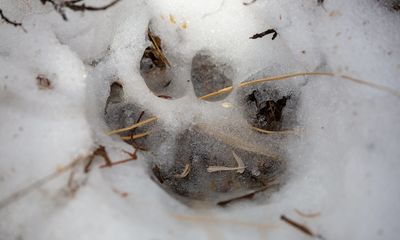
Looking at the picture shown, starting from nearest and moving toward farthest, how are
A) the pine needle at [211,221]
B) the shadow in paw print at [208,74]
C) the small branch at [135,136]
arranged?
1. the pine needle at [211,221]
2. the small branch at [135,136]
3. the shadow in paw print at [208,74]

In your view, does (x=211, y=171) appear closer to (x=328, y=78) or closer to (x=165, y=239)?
(x=165, y=239)

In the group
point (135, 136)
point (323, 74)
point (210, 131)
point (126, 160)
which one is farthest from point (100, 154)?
point (323, 74)

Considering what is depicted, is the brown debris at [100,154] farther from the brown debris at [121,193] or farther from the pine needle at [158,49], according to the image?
the pine needle at [158,49]

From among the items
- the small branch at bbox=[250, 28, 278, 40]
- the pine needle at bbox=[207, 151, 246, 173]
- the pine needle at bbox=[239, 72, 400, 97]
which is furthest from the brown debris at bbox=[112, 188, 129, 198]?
the small branch at bbox=[250, 28, 278, 40]

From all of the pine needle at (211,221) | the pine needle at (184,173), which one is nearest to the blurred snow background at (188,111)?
the pine needle at (211,221)

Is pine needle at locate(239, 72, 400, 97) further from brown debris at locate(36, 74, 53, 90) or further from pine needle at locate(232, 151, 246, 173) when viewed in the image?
brown debris at locate(36, 74, 53, 90)
